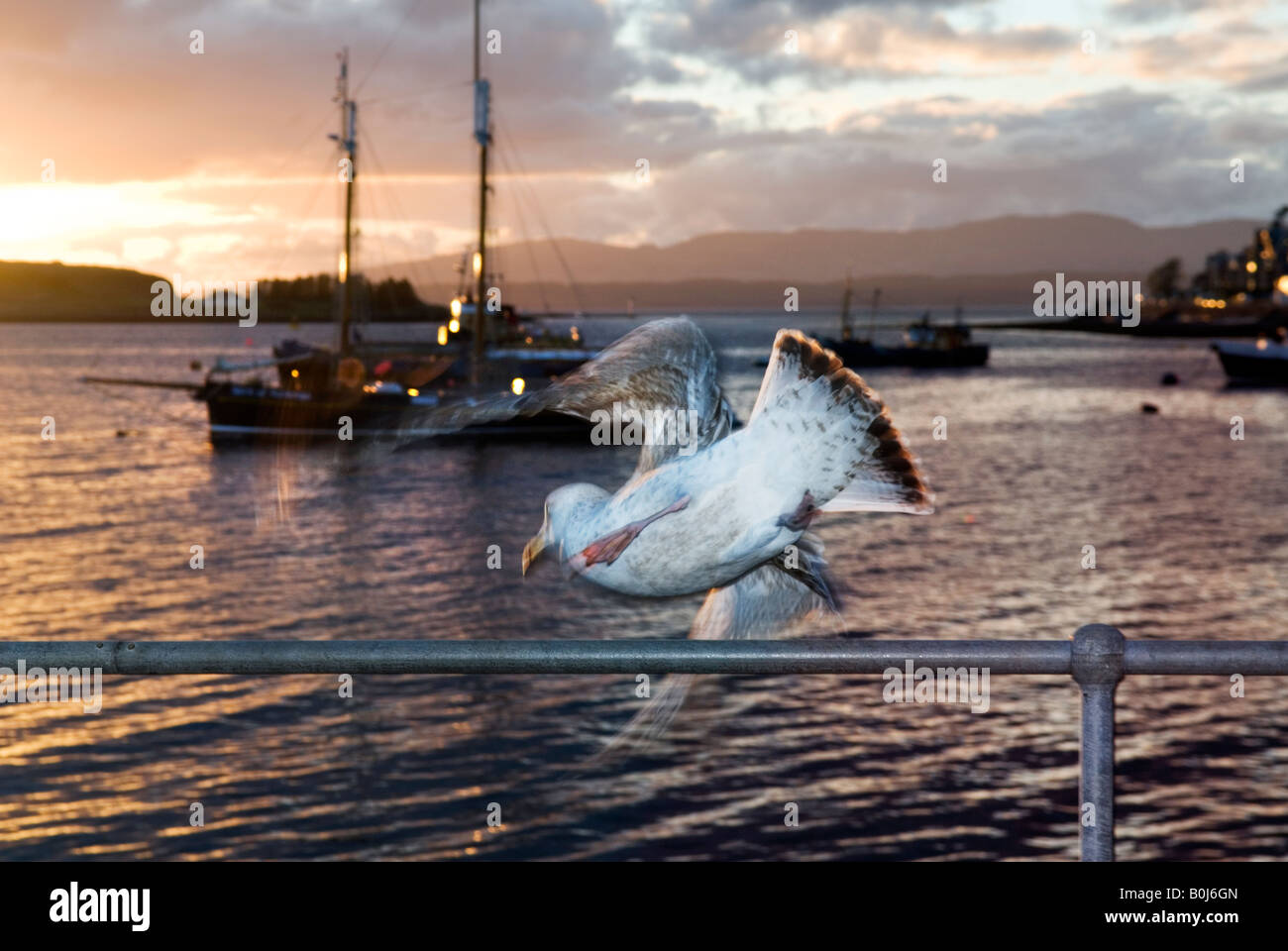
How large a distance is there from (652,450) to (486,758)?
12.8 m

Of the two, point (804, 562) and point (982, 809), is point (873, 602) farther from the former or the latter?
point (804, 562)

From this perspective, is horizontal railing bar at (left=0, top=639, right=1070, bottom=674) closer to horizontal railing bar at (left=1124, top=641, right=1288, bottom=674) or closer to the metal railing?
the metal railing

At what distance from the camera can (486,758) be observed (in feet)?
49.5

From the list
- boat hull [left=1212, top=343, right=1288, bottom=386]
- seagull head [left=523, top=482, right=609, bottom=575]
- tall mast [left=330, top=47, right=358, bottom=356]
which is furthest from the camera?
boat hull [left=1212, top=343, right=1288, bottom=386]

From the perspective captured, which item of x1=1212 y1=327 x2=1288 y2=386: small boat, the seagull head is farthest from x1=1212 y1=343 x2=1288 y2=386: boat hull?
the seagull head

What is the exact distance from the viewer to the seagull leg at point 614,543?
2641 millimetres

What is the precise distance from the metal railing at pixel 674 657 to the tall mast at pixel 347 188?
4751cm

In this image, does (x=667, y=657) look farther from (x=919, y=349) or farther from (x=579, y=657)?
(x=919, y=349)

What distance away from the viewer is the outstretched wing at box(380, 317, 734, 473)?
2.69 m

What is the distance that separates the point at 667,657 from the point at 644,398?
2.19 feet

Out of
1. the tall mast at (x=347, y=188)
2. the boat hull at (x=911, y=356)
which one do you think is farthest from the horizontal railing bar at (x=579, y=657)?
the boat hull at (x=911, y=356)

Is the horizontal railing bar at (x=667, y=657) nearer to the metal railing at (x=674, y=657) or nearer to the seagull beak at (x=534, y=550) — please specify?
the metal railing at (x=674, y=657)

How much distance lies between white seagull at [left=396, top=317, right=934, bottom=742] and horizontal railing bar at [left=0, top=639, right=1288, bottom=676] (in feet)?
0.87

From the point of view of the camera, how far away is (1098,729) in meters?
2.63
